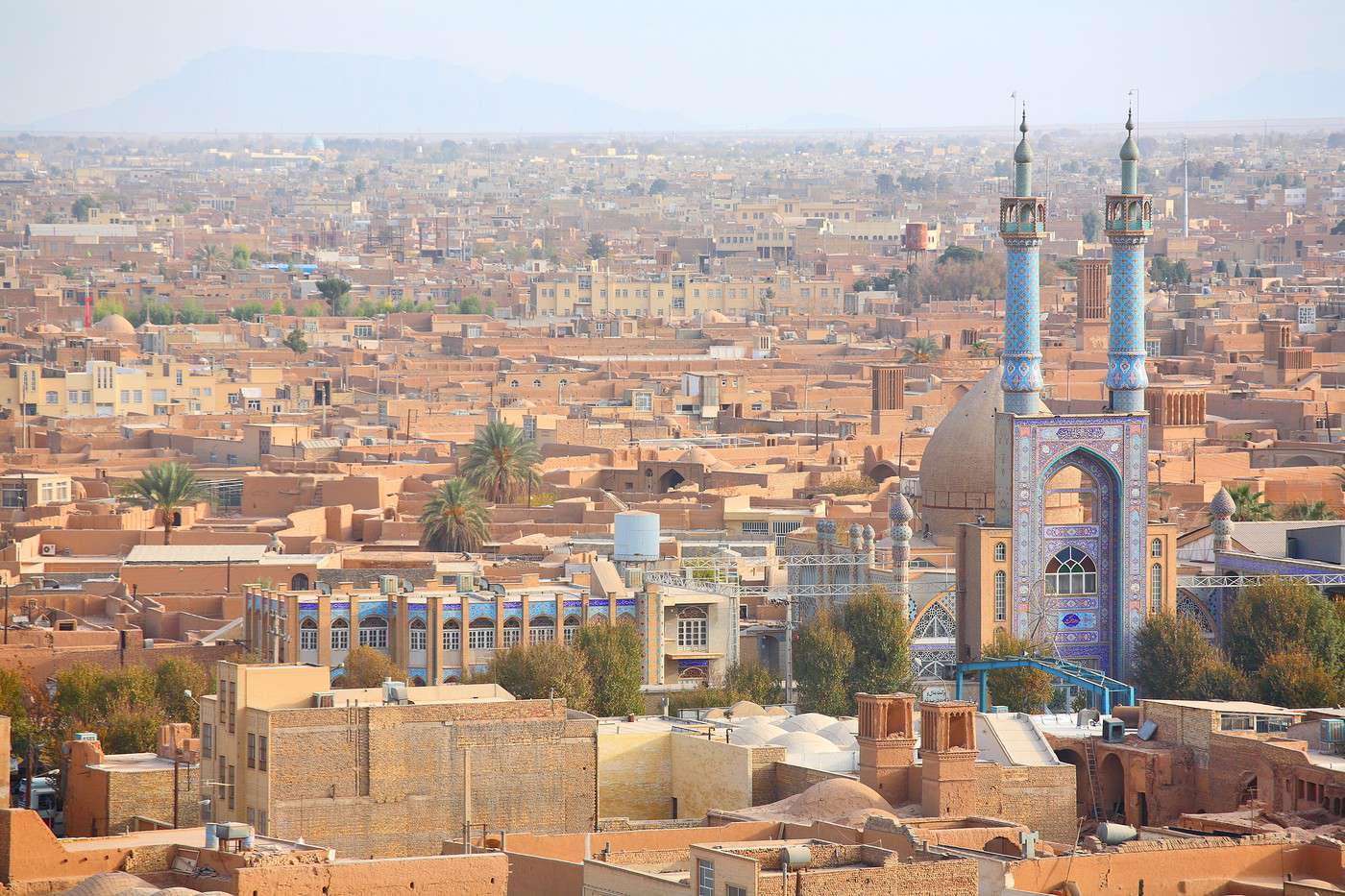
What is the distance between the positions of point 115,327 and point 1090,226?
70591mm

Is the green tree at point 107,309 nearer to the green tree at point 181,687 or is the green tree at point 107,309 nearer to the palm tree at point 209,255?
the palm tree at point 209,255

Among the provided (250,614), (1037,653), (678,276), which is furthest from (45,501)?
(678,276)

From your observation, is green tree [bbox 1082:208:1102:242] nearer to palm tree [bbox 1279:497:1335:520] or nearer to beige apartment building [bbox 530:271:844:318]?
beige apartment building [bbox 530:271:844:318]

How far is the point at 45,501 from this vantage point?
183 ft

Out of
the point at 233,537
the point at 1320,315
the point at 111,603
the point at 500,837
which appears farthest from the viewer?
the point at 1320,315

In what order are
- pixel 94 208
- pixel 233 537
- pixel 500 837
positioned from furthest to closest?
pixel 94 208 < pixel 233 537 < pixel 500 837

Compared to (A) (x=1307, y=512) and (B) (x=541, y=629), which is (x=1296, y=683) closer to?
(B) (x=541, y=629)

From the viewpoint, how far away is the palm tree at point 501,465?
178 feet

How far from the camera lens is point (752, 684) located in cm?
3594

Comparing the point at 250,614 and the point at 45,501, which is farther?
the point at 45,501

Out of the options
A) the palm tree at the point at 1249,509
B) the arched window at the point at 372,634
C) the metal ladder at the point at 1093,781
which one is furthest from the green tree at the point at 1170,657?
the palm tree at the point at 1249,509

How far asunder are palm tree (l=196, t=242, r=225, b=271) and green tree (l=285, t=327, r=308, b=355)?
44.2m

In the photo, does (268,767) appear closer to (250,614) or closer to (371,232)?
(250,614)

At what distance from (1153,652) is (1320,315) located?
66674 mm
